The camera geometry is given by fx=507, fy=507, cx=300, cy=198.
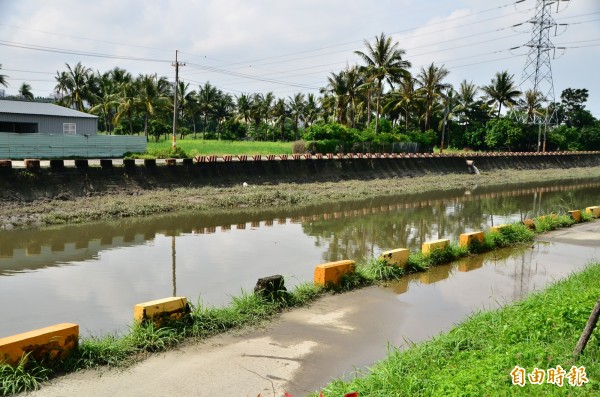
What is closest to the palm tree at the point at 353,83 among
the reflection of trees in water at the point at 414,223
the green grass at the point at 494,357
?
the reflection of trees in water at the point at 414,223

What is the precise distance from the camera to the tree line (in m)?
44.2

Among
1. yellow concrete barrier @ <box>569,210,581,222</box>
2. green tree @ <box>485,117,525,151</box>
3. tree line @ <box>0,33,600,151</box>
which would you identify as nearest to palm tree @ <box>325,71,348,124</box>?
tree line @ <box>0,33,600,151</box>

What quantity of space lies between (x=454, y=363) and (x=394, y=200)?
67.3ft

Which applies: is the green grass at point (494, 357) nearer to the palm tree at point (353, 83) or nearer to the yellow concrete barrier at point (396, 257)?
the yellow concrete barrier at point (396, 257)

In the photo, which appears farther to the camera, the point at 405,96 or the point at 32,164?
the point at 405,96

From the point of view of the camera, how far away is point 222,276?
999cm

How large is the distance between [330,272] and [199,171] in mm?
16224

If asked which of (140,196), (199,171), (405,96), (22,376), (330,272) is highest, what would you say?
(405,96)

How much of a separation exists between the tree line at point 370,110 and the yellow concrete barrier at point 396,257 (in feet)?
94.3

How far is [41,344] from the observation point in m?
5.25

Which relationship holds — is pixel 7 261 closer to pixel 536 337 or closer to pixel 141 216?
pixel 141 216

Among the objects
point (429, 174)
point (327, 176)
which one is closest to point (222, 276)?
point (327, 176)

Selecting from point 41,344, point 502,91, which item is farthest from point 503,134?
point 41,344

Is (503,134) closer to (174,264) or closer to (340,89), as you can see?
(340,89)
